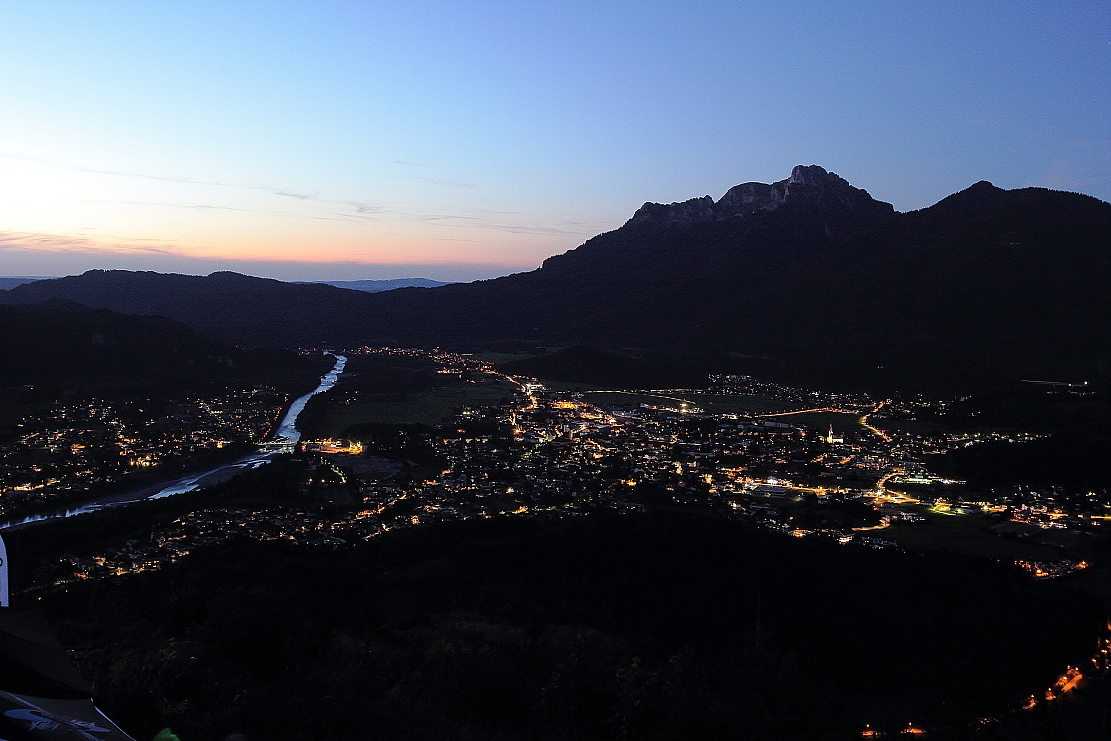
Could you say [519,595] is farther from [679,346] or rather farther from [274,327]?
[274,327]

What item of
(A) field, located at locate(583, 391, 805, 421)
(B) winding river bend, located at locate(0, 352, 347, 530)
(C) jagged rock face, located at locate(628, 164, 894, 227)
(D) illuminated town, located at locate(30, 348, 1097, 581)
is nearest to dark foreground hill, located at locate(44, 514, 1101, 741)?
(D) illuminated town, located at locate(30, 348, 1097, 581)

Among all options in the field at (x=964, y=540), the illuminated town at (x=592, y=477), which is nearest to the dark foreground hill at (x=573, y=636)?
the field at (x=964, y=540)

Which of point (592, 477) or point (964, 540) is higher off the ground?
point (964, 540)

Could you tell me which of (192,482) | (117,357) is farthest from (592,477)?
(117,357)

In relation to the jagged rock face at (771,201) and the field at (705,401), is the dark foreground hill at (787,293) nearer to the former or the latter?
the jagged rock face at (771,201)

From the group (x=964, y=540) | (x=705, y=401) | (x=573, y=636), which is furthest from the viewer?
(x=705, y=401)

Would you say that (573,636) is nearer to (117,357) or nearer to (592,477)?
(592,477)
